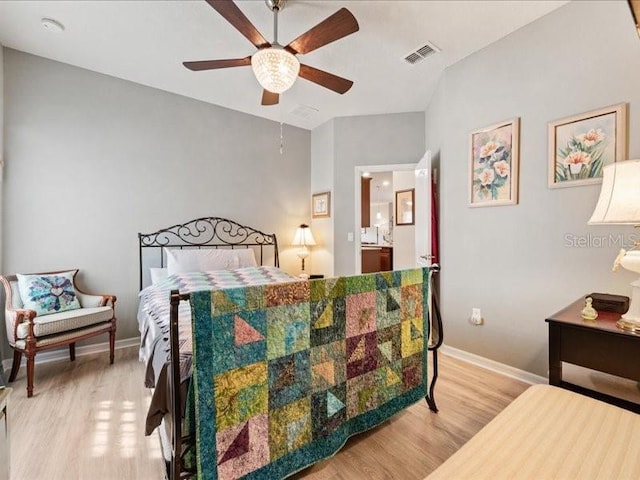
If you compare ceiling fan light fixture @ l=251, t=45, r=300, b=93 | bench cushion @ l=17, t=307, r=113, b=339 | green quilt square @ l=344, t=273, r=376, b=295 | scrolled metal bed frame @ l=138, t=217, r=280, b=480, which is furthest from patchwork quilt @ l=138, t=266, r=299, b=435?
ceiling fan light fixture @ l=251, t=45, r=300, b=93

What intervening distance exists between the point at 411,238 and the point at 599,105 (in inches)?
140

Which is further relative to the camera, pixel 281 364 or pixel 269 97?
pixel 269 97

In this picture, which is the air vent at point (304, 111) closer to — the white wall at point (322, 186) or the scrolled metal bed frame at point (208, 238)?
the white wall at point (322, 186)

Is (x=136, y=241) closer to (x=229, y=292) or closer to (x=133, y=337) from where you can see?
(x=133, y=337)

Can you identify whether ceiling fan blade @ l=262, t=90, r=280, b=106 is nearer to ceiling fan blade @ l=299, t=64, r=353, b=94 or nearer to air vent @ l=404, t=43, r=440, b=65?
ceiling fan blade @ l=299, t=64, r=353, b=94

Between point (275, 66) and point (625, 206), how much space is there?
1.94 metres

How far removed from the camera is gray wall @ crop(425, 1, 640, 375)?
6.20ft

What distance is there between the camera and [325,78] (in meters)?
2.10

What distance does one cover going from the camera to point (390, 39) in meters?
2.36

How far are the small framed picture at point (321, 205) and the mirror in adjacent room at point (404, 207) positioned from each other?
2.05m

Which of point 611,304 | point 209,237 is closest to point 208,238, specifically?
point 209,237

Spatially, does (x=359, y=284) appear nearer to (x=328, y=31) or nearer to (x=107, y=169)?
(x=328, y=31)

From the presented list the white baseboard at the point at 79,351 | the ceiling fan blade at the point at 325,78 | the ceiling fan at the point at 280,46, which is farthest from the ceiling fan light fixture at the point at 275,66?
the white baseboard at the point at 79,351

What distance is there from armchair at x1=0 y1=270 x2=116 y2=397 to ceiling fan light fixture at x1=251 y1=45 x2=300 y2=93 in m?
2.35
